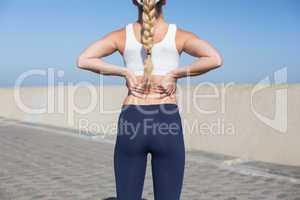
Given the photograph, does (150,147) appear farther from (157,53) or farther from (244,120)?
(244,120)

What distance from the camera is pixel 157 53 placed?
247cm

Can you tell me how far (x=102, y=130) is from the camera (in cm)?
1366

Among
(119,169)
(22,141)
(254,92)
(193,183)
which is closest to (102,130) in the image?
(22,141)

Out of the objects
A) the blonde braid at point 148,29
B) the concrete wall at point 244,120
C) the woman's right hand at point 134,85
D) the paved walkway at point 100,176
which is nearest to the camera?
the blonde braid at point 148,29

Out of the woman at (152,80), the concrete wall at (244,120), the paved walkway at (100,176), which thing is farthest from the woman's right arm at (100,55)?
the concrete wall at (244,120)

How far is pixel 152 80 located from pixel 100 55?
1.19ft

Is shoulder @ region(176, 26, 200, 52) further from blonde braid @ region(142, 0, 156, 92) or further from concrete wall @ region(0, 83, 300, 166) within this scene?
concrete wall @ region(0, 83, 300, 166)

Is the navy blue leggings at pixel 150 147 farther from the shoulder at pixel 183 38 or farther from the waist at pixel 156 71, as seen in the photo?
the shoulder at pixel 183 38

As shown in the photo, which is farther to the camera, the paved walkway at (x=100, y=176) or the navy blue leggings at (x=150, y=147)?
the paved walkway at (x=100, y=176)

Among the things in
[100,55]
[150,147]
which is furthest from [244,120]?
[100,55]

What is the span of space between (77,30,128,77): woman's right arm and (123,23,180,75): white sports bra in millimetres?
73

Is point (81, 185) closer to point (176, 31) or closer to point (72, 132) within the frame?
point (176, 31)

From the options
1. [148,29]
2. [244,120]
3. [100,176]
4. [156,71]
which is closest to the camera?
[148,29]

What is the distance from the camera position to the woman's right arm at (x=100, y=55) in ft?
8.29
